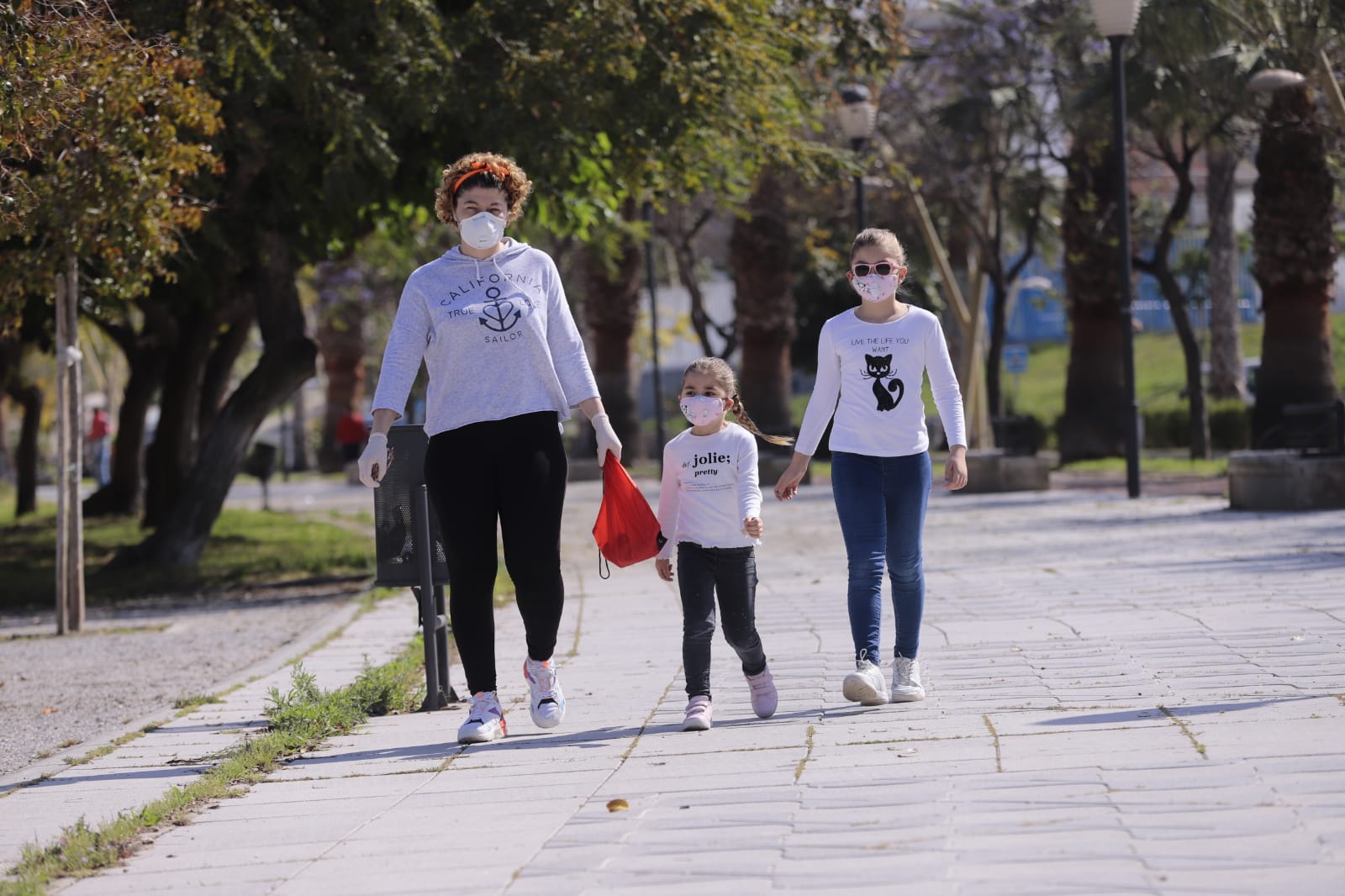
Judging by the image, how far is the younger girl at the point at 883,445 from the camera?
20.7 ft

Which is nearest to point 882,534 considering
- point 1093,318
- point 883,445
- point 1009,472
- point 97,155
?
point 883,445

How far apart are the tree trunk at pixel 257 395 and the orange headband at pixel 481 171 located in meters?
9.93

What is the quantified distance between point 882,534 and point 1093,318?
67.9 feet

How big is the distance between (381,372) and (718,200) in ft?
35.2

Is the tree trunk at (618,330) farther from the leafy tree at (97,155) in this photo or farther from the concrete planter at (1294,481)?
the leafy tree at (97,155)

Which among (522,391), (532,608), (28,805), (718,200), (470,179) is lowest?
(28,805)

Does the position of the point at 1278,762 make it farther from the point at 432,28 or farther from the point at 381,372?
the point at 432,28

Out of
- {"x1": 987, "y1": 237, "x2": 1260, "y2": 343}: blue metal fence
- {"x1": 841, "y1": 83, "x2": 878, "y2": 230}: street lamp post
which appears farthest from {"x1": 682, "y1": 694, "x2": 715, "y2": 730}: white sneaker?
{"x1": 987, "y1": 237, "x2": 1260, "y2": 343}: blue metal fence

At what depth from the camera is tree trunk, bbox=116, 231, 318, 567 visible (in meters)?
15.9

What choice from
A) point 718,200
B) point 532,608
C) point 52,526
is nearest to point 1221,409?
point 718,200

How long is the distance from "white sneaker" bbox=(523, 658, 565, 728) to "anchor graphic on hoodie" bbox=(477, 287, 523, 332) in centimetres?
120

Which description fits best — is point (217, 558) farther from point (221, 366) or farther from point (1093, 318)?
point (1093, 318)

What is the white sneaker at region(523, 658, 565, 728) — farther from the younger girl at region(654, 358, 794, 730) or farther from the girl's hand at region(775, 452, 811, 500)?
the girl's hand at region(775, 452, 811, 500)

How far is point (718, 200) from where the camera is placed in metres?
16.4
